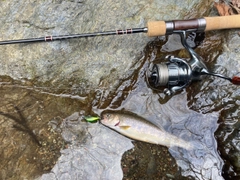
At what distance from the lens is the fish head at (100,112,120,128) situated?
3344 millimetres

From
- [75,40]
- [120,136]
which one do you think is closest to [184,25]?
[75,40]

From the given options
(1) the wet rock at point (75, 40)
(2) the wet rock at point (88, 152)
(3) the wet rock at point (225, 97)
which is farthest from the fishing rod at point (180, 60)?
(2) the wet rock at point (88, 152)

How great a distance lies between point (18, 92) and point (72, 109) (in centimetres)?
66

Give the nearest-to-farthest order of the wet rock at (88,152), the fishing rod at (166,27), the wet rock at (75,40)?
1. the fishing rod at (166,27)
2. the wet rock at (88,152)
3. the wet rock at (75,40)

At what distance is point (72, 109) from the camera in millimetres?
3410

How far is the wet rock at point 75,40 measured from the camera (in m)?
3.25

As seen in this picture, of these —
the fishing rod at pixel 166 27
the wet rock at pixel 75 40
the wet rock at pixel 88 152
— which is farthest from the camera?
the wet rock at pixel 75 40

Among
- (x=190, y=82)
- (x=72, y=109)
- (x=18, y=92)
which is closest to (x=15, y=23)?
(x=18, y=92)

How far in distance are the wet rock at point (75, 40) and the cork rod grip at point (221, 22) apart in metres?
0.58

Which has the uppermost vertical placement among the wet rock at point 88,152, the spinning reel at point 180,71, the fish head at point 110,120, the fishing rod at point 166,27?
the fishing rod at point 166,27

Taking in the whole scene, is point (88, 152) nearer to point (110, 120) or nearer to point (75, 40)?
point (110, 120)

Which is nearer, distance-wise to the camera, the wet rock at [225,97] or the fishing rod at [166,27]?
the fishing rod at [166,27]

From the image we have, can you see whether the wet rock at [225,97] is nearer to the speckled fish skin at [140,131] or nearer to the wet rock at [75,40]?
the speckled fish skin at [140,131]

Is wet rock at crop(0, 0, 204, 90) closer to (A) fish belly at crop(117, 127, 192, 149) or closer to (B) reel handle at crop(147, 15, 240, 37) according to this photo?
(B) reel handle at crop(147, 15, 240, 37)
